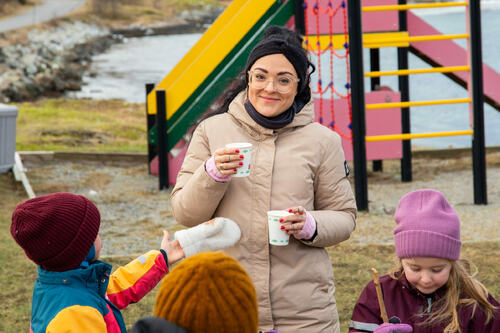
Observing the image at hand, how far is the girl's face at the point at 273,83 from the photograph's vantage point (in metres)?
2.75

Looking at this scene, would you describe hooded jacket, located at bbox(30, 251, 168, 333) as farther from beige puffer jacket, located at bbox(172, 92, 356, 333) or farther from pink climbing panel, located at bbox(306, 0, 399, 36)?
pink climbing panel, located at bbox(306, 0, 399, 36)

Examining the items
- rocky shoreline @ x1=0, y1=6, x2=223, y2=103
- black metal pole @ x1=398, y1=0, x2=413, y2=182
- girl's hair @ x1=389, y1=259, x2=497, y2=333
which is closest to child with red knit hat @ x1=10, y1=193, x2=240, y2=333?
girl's hair @ x1=389, y1=259, x2=497, y2=333

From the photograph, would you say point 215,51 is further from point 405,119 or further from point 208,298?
point 208,298

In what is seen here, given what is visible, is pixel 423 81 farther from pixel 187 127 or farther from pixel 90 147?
pixel 187 127

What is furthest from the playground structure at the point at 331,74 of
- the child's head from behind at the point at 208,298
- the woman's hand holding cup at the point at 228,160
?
the child's head from behind at the point at 208,298

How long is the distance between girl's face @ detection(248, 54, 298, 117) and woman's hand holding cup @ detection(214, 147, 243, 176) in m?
0.25

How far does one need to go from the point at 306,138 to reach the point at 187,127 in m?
5.75

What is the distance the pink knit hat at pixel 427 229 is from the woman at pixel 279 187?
29 cm

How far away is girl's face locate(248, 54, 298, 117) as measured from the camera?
2.75m

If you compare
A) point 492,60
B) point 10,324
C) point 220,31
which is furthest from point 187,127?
point 492,60

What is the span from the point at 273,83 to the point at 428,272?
833mm

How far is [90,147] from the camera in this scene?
12.5 metres

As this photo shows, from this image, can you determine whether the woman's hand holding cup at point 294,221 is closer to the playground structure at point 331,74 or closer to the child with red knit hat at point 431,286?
the child with red knit hat at point 431,286

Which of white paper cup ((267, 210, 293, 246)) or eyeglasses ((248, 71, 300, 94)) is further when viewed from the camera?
eyeglasses ((248, 71, 300, 94))
